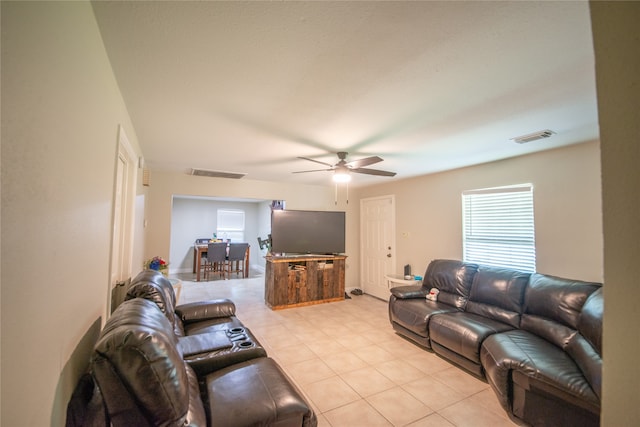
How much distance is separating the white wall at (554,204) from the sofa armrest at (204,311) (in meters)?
3.31

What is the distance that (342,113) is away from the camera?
215cm

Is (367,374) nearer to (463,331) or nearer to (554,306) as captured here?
(463,331)

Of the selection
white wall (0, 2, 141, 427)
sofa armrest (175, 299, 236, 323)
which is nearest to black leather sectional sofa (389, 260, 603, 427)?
sofa armrest (175, 299, 236, 323)

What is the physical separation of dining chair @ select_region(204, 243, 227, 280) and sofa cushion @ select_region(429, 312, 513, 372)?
572 cm

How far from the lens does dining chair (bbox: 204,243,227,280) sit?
707 cm

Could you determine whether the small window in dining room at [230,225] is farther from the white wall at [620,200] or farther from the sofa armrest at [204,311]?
Answer: the white wall at [620,200]

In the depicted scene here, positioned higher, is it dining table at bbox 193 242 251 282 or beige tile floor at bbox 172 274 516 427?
dining table at bbox 193 242 251 282

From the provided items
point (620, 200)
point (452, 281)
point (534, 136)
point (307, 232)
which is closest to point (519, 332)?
point (452, 281)

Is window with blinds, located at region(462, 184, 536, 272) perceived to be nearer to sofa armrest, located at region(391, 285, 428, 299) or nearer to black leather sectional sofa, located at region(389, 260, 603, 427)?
black leather sectional sofa, located at region(389, 260, 603, 427)

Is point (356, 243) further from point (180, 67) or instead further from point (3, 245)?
point (3, 245)

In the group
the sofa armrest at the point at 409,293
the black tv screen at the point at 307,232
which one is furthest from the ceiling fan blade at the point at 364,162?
the black tv screen at the point at 307,232

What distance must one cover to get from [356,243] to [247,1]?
17.7 feet

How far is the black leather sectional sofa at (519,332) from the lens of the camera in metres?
1.82

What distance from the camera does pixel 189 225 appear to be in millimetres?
8273
